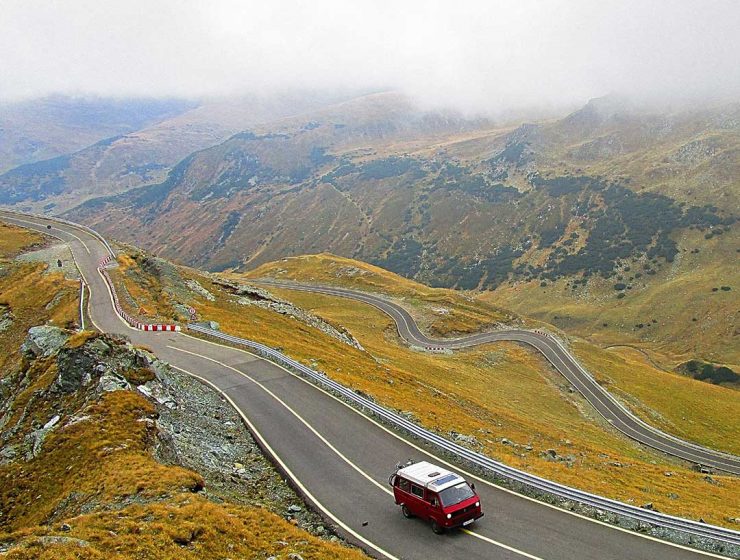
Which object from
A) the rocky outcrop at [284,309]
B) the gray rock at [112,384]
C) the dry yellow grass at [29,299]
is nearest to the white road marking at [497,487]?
the gray rock at [112,384]

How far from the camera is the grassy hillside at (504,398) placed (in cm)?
3105

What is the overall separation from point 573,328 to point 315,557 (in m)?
186

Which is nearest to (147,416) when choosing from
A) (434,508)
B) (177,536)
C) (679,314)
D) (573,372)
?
(177,536)

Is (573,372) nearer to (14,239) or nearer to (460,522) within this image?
(460,522)

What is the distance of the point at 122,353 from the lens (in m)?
30.4

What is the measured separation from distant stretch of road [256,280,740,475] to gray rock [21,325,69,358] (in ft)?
229

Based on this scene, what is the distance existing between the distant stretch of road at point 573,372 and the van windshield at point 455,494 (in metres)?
56.6

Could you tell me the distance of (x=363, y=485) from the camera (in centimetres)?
2434

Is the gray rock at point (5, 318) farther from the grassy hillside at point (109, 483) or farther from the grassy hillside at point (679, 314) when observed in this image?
the grassy hillside at point (679, 314)

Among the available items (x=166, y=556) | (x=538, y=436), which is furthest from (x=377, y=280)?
(x=166, y=556)

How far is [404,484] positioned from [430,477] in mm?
1356

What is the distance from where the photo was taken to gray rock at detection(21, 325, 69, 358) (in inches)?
1271

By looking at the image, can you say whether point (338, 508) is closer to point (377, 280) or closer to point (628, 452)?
point (628, 452)

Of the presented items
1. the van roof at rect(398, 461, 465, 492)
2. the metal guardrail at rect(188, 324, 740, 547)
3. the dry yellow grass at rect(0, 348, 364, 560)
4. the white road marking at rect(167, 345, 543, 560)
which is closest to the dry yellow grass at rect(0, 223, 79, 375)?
the white road marking at rect(167, 345, 543, 560)
